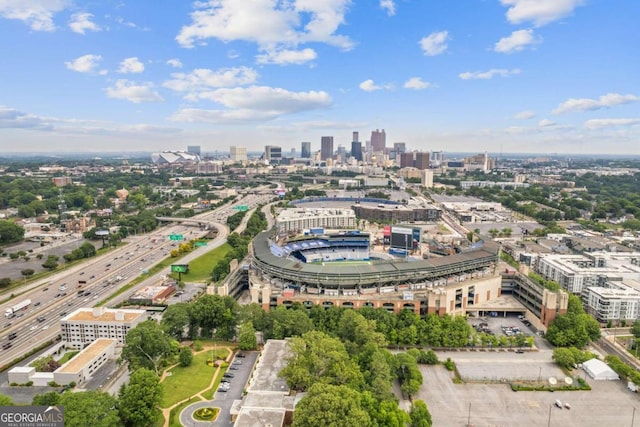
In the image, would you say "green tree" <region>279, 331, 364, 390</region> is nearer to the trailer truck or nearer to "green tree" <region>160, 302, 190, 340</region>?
"green tree" <region>160, 302, 190, 340</region>

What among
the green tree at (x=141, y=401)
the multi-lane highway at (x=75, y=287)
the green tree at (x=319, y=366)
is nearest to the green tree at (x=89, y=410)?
the green tree at (x=141, y=401)

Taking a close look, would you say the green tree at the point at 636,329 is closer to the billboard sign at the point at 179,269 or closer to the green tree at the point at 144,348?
the green tree at the point at 144,348

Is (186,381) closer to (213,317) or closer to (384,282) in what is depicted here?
(213,317)

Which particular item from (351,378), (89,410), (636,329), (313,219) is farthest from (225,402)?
(313,219)

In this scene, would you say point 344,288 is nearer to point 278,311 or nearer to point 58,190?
point 278,311

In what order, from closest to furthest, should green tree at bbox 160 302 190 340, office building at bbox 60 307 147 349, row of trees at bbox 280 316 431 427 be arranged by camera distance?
row of trees at bbox 280 316 431 427, green tree at bbox 160 302 190 340, office building at bbox 60 307 147 349

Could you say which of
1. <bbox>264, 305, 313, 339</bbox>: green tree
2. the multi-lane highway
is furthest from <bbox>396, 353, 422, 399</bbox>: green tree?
the multi-lane highway
